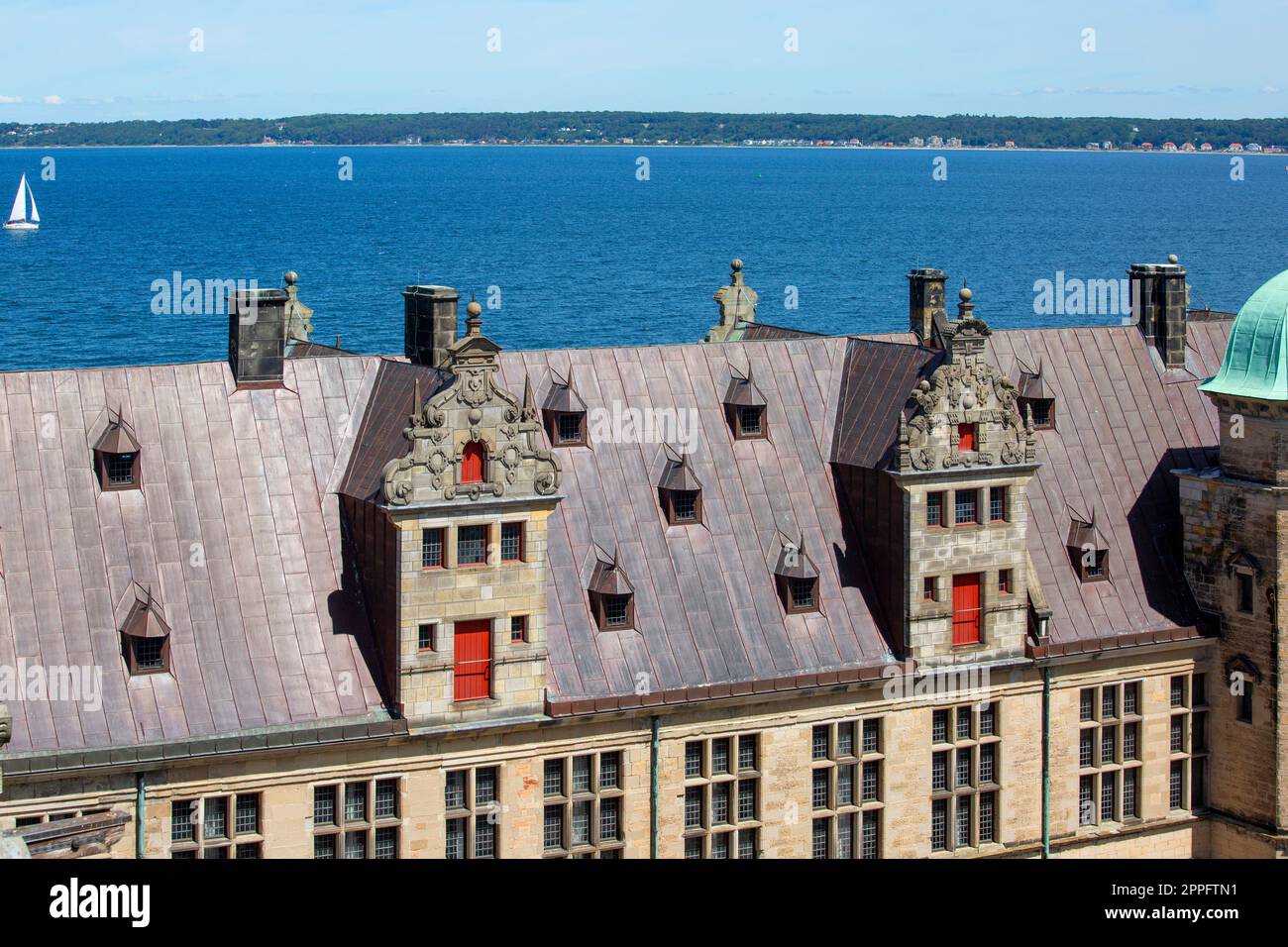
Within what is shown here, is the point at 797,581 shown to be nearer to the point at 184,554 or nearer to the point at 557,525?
the point at 557,525

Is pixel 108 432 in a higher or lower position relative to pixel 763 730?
higher

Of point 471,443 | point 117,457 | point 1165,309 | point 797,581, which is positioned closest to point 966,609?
point 797,581

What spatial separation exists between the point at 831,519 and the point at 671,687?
767 centimetres

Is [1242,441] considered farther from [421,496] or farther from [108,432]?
[108,432]

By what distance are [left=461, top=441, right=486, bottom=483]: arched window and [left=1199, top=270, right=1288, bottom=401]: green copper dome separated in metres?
21.3

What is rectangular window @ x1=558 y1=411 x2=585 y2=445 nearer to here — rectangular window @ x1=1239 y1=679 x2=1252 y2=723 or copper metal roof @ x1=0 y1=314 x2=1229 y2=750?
copper metal roof @ x1=0 y1=314 x2=1229 y2=750

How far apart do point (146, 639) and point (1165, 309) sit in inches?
1314

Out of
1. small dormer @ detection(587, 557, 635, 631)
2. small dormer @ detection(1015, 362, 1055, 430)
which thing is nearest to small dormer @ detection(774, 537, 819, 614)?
small dormer @ detection(587, 557, 635, 631)

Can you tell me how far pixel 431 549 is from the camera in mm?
48500

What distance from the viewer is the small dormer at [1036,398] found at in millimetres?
60469

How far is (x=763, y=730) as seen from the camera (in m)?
52.6

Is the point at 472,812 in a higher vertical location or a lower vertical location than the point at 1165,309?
lower
